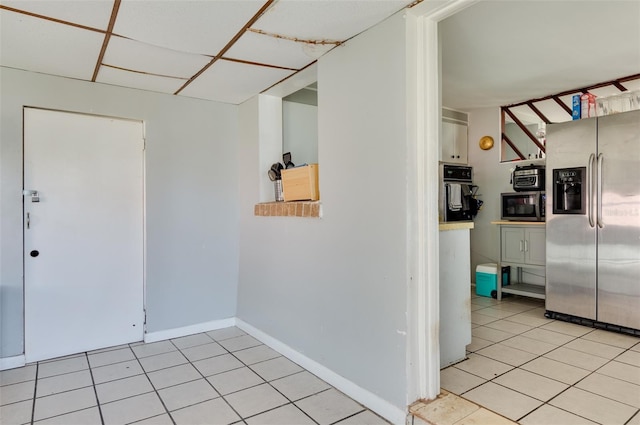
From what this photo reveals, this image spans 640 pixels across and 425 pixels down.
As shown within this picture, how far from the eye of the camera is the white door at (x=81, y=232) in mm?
2996

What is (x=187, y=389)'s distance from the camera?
251cm

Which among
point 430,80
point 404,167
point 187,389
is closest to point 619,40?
point 430,80

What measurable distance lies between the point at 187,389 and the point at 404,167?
2063 mm

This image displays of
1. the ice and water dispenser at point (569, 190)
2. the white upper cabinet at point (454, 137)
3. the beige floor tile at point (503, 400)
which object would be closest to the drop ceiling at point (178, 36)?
the beige floor tile at point (503, 400)

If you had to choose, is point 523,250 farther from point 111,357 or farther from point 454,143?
point 111,357

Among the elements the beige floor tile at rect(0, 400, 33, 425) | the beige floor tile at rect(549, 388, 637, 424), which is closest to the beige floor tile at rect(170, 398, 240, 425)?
the beige floor tile at rect(0, 400, 33, 425)

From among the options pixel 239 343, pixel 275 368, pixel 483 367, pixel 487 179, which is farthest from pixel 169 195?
pixel 487 179

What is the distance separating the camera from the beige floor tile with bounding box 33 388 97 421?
2.23 metres

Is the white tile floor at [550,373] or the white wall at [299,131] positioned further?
the white wall at [299,131]

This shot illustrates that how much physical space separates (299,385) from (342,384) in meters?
0.31

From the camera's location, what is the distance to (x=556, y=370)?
8.45ft

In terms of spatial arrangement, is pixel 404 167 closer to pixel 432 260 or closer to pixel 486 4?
pixel 432 260

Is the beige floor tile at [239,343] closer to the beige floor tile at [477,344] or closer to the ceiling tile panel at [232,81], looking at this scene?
the beige floor tile at [477,344]

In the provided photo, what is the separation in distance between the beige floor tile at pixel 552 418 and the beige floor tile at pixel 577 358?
78cm
